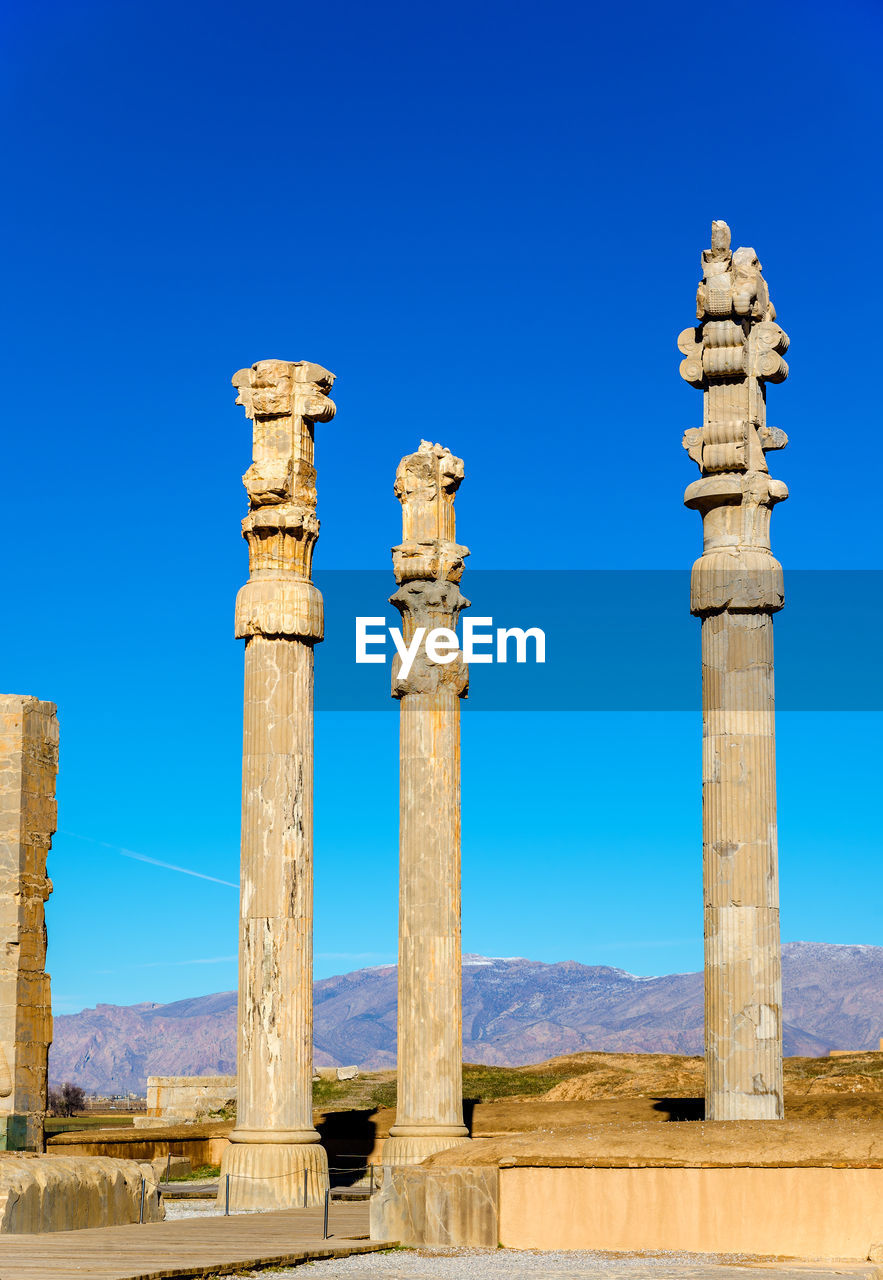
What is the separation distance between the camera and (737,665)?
72.5ft

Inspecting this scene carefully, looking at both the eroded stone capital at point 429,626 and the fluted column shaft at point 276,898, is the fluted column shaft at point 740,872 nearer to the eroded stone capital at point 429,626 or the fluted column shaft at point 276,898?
the fluted column shaft at point 276,898

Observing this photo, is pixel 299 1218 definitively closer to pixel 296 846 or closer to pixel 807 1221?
pixel 296 846

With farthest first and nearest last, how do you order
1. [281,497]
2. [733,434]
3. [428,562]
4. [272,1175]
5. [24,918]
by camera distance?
[428,562] → [281,497] → [24,918] → [272,1175] → [733,434]

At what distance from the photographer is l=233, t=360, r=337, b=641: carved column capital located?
24.7 meters

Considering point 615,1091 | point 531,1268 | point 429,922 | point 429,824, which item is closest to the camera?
point 531,1268

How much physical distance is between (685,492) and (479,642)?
6.28m

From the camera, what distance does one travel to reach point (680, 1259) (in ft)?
52.0

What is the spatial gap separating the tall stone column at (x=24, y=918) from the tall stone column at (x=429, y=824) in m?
5.07

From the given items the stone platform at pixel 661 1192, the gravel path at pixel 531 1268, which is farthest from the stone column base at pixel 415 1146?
the gravel path at pixel 531 1268

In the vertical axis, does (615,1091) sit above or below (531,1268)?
above

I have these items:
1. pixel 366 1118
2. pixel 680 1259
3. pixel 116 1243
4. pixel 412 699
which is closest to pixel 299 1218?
pixel 116 1243

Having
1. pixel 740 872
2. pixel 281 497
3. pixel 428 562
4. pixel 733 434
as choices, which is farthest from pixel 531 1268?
pixel 428 562

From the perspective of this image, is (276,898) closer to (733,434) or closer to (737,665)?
(737,665)

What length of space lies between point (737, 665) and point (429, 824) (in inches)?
260
